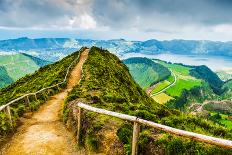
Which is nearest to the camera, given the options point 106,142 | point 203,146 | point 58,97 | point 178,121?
point 203,146

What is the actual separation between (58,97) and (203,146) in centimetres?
2878

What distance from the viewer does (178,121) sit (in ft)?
58.0

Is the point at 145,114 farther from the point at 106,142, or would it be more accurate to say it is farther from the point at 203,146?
the point at 203,146

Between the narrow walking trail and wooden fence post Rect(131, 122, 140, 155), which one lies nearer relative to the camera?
wooden fence post Rect(131, 122, 140, 155)

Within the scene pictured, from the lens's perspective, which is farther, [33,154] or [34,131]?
[34,131]

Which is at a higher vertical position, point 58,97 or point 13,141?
point 13,141

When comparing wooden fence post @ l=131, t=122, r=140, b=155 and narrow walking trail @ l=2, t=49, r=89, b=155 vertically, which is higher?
wooden fence post @ l=131, t=122, r=140, b=155

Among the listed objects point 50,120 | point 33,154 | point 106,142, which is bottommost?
point 50,120

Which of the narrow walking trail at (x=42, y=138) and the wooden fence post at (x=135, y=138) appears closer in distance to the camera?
the wooden fence post at (x=135, y=138)

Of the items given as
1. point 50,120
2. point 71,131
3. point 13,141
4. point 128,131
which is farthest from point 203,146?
point 50,120

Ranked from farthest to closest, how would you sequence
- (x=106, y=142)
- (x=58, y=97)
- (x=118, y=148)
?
(x=58, y=97) → (x=106, y=142) → (x=118, y=148)

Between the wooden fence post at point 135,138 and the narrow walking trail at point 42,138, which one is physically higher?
the wooden fence post at point 135,138

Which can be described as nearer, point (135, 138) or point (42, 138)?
point (135, 138)

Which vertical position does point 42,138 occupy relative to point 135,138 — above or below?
below
